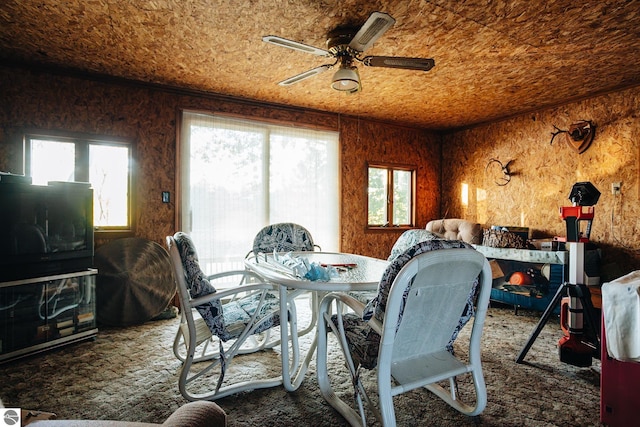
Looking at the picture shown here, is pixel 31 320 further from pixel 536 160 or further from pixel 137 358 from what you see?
pixel 536 160

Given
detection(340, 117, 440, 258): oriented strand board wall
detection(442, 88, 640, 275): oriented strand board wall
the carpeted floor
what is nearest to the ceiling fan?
the carpeted floor

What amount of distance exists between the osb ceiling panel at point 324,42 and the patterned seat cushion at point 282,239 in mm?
1635

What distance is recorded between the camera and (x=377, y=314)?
1.51 meters

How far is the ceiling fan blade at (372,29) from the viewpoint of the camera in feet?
6.34

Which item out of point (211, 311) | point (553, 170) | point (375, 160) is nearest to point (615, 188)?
point (553, 170)

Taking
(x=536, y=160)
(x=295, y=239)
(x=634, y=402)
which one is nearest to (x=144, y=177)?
(x=295, y=239)

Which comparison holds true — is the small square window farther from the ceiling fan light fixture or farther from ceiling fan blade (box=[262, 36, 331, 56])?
ceiling fan blade (box=[262, 36, 331, 56])

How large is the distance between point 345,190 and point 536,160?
2.64 metres

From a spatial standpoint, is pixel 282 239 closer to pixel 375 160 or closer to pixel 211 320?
pixel 211 320

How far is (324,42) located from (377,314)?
2344 mm

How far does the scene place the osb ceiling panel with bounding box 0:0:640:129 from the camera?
2418 mm

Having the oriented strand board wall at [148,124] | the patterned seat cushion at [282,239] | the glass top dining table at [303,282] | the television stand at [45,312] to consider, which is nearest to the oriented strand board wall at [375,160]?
the oriented strand board wall at [148,124]

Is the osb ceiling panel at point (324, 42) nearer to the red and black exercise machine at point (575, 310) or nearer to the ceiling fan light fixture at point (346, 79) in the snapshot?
the ceiling fan light fixture at point (346, 79)

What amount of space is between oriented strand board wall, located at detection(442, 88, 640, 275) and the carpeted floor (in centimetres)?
197
